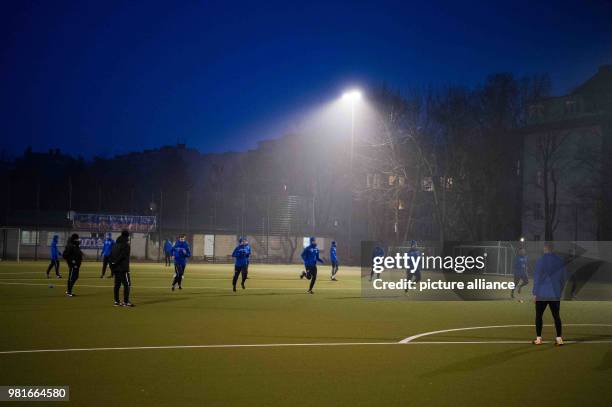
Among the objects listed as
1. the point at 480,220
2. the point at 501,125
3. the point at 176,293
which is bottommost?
the point at 176,293

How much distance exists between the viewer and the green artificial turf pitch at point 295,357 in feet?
28.3

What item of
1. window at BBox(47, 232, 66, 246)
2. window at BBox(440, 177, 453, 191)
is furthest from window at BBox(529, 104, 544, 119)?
window at BBox(47, 232, 66, 246)

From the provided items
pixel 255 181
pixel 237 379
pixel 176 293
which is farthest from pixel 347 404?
pixel 255 181

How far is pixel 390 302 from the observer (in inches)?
965

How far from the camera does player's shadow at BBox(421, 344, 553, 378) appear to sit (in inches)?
412

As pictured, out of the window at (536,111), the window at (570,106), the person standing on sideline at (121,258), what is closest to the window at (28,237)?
the window at (536,111)

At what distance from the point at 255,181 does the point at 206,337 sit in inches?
3005

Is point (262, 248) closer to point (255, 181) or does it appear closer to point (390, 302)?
point (255, 181)

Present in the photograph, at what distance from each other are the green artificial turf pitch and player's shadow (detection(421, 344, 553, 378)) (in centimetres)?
2

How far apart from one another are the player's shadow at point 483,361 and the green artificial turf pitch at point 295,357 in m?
0.02

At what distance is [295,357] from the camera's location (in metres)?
11.6

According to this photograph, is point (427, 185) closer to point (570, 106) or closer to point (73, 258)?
point (570, 106)

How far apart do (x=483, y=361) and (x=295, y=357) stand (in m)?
3.13

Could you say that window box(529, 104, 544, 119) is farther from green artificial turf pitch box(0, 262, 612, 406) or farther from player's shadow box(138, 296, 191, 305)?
player's shadow box(138, 296, 191, 305)
